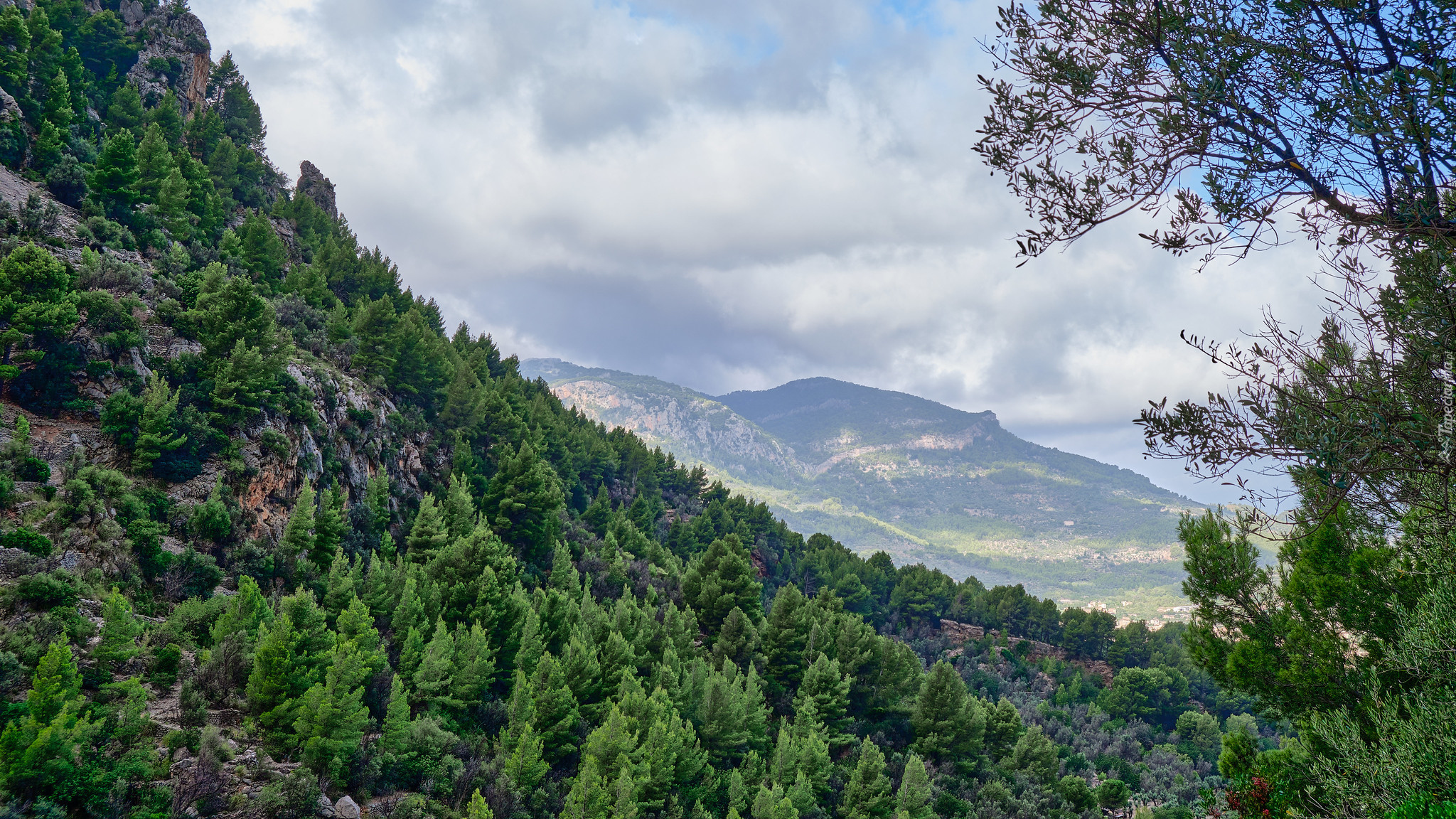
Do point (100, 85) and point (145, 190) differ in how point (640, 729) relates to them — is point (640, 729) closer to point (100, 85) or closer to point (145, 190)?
point (145, 190)

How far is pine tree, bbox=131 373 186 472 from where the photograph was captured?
2612cm

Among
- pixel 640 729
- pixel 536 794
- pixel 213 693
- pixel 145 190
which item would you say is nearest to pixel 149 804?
pixel 213 693

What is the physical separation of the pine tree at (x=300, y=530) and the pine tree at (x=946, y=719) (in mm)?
33209

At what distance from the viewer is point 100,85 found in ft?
193

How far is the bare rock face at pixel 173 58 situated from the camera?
65.1m

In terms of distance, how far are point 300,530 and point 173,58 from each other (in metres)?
67.2

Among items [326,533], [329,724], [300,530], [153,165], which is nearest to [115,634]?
[329,724]

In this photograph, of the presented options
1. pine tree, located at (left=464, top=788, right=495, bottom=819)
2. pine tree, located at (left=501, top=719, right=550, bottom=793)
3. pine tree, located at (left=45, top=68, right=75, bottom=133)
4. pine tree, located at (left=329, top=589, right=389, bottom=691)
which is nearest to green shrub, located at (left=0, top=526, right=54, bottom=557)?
pine tree, located at (left=329, top=589, right=389, bottom=691)

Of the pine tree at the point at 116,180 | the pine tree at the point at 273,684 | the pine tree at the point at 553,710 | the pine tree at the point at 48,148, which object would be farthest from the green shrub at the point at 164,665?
the pine tree at the point at 48,148

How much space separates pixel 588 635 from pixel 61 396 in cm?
2219

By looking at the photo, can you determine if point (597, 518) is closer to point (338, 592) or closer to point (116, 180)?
point (338, 592)

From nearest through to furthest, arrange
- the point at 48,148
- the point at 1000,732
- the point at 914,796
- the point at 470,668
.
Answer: the point at 470,668, the point at 914,796, the point at 48,148, the point at 1000,732

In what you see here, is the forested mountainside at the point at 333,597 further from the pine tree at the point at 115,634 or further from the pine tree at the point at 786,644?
the pine tree at the point at 786,644

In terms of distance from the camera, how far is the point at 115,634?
16.6 meters
